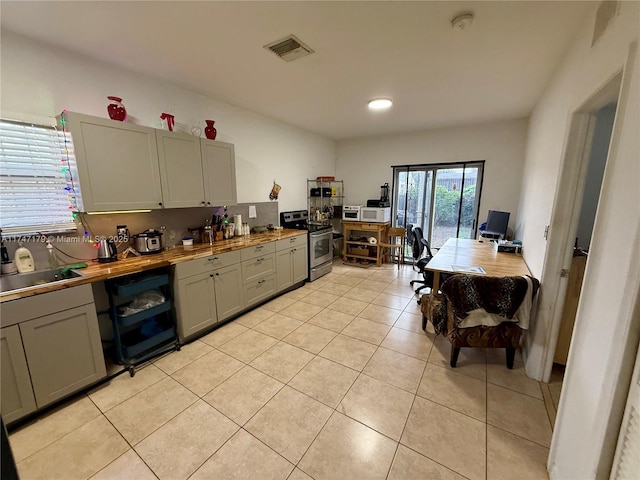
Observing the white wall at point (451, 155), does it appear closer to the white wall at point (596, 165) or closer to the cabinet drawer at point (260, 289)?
the white wall at point (596, 165)

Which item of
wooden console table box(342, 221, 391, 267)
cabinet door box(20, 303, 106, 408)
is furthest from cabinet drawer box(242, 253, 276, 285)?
wooden console table box(342, 221, 391, 267)

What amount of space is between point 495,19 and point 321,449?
2982 mm

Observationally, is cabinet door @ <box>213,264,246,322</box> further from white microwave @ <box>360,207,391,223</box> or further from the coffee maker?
white microwave @ <box>360,207,391,223</box>

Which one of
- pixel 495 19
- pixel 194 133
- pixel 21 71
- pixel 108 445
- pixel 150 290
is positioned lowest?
pixel 108 445

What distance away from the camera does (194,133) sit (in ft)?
9.45

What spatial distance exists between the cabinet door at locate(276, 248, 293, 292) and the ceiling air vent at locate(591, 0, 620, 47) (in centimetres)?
330

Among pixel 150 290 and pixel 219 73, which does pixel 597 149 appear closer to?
pixel 219 73

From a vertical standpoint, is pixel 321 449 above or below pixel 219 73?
below

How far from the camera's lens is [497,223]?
3781 mm

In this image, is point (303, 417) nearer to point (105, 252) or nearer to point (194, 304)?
point (194, 304)

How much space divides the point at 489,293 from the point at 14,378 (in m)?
3.22

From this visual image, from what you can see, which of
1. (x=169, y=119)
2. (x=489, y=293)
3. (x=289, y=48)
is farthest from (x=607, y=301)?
(x=169, y=119)

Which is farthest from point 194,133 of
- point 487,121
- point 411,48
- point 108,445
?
point 487,121

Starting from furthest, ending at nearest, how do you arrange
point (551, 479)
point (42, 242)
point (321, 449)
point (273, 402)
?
point (42, 242) < point (273, 402) < point (321, 449) < point (551, 479)
